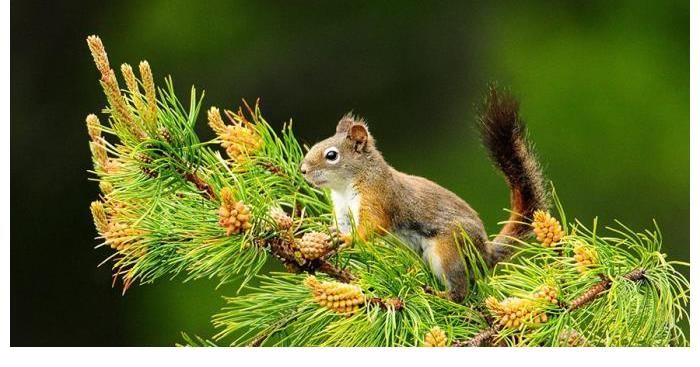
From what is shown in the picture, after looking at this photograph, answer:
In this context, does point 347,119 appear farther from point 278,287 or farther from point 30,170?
point 30,170

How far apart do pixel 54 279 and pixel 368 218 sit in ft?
5.13

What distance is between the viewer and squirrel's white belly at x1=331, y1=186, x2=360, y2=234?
5.40 ft

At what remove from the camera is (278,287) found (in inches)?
54.2

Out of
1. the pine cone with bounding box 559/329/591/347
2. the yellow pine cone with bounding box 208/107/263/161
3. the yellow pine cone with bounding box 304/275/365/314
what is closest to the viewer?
the yellow pine cone with bounding box 304/275/365/314

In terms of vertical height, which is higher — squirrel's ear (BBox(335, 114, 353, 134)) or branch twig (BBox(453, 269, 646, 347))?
squirrel's ear (BBox(335, 114, 353, 134))

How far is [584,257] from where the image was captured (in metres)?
1.29

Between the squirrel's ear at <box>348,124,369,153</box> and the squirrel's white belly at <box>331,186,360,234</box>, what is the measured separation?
0.21 ft

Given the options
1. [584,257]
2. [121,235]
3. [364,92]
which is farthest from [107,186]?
[364,92]

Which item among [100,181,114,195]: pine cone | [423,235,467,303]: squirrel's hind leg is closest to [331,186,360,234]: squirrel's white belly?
[423,235,467,303]: squirrel's hind leg

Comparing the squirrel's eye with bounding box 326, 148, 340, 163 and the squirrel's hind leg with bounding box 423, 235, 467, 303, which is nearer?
the squirrel's hind leg with bounding box 423, 235, 467, 303

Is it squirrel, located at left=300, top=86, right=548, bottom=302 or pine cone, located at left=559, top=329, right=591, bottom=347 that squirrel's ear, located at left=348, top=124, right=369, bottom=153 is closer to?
squirrel, located at left=300, top=86, right=548, bottom=302

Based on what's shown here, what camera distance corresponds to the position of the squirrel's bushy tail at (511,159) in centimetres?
157

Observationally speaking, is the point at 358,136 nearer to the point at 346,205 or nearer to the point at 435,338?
the point at 346,205

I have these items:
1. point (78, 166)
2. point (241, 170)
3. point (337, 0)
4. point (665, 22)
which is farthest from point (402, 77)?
point (241, 170)
